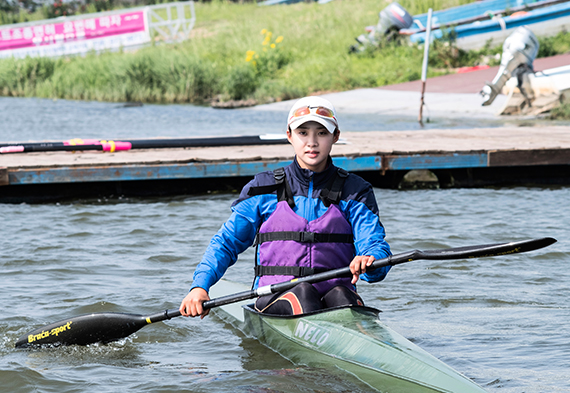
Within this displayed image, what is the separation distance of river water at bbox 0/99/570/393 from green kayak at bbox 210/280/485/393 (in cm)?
9

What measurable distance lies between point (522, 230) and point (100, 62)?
18.8 meters

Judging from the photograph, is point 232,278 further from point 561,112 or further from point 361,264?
point 561,112

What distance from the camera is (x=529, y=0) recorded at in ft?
77.0

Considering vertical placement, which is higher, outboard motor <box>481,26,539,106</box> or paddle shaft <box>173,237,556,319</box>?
outboard motor <box>481,26,539,106</box>

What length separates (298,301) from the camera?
3531 millimetres

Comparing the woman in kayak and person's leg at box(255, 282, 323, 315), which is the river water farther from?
the woman in kayak

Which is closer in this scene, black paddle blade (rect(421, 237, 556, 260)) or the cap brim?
black paddle blade (rect(421, 237, 556, 260))

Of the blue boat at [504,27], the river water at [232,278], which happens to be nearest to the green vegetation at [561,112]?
the river water at [232,278]

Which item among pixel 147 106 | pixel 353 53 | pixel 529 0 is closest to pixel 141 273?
pixel 147 106

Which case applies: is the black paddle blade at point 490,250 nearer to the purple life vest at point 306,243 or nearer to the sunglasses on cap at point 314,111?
the purple life vest at point 306,243

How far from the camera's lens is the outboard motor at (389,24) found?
21.6 m

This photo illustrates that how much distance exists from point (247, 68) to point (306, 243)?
59.8 feet

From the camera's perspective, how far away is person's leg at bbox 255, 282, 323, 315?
3.52m

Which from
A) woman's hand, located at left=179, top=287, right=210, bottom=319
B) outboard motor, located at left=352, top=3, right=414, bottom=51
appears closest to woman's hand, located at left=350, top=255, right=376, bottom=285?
woman's hand, located at left=179, top=287, right=210, bottom=319
